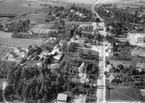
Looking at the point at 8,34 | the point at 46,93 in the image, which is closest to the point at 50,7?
the point at 8,34

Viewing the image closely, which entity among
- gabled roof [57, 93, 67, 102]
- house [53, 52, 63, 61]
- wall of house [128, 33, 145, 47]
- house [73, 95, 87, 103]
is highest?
wall of house [128, 33, 145, 47]

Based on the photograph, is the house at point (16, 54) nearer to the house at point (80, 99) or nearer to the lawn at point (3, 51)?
the lawn at point (3, 51)

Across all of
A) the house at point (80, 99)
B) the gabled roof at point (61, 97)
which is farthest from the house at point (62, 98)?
the house at point (80, 99)

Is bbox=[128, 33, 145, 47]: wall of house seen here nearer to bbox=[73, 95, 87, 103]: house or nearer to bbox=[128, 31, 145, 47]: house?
bbox=[128, 31, 145, 47]: house

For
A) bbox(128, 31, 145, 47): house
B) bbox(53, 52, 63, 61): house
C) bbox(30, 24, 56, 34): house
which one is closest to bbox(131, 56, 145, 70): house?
bbox(128, 31, 145, 47): house

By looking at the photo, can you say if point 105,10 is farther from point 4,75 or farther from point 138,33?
point 4,75

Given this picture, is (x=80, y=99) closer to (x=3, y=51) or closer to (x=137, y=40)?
(x=3, y=51)
